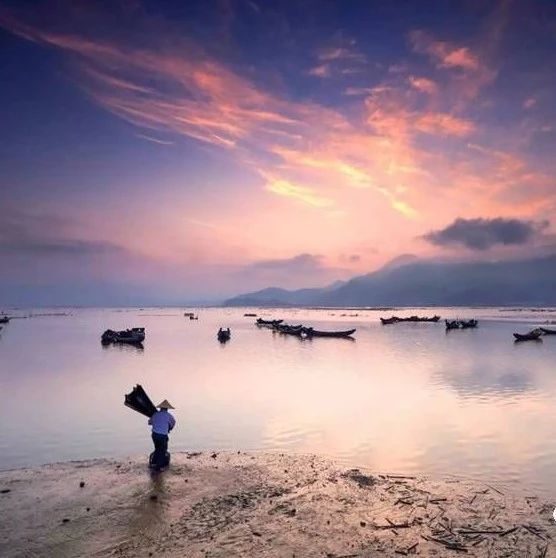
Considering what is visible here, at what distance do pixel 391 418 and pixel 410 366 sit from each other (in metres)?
20.0

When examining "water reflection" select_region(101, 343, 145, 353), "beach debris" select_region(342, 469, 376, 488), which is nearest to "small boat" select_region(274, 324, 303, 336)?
"water reflection" select_region(101, 343, 145, 353)

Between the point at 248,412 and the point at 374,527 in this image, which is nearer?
the point at 374,527

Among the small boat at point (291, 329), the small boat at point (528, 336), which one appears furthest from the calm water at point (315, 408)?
the small boat at point (291, 329)

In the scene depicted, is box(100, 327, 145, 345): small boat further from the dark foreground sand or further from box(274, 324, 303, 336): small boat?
the dark foreground sand

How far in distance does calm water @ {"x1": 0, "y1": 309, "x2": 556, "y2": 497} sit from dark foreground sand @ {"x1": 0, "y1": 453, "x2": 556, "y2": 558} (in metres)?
2.85

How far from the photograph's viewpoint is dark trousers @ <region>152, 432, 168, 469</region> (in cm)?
1495

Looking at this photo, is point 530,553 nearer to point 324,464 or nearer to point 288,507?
point 288,507

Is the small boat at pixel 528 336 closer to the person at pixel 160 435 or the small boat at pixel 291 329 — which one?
the small boat at pixel 291 329

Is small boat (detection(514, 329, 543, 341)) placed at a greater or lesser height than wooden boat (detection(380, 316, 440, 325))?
lesser

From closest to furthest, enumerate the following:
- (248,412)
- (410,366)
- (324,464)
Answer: (324,464) → (248,412) → (410,366)

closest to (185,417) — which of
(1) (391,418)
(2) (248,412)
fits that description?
(2) (248,412)

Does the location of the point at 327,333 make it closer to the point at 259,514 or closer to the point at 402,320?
the point at 402,320

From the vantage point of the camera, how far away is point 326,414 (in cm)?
2400

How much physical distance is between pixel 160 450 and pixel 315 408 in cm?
1203
